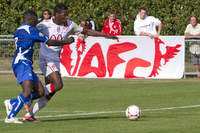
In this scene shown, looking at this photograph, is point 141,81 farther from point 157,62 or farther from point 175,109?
point 175,109

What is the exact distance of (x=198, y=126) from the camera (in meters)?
10.2

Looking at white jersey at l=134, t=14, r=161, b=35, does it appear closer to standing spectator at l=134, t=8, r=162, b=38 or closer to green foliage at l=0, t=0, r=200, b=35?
standing spectator at l=134, t=8, r=162, b=38

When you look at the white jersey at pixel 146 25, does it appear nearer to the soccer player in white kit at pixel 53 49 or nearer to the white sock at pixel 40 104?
the soccer player in white kit at pixel 53 49

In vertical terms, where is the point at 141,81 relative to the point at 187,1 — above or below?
below

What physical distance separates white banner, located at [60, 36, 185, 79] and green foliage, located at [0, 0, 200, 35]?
6.03m

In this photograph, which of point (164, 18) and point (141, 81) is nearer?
point (141, 81)

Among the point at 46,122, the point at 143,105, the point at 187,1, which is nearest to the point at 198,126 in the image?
the point at 46,122

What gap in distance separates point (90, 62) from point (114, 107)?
8.00 m

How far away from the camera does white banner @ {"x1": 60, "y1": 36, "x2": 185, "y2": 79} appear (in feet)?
70.1

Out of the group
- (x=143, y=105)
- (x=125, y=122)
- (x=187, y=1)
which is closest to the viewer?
(x=125, y=122)

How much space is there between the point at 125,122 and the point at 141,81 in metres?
9.88

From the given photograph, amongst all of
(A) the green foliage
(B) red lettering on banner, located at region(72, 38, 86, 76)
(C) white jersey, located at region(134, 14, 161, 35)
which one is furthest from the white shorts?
(A) the green foliage

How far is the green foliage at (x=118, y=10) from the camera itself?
27391mm

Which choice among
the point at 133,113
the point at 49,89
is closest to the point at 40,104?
the point at 49,89
